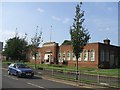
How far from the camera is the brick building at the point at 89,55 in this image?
5256 cm

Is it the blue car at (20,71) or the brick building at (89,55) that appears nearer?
the blue car at (20,71)

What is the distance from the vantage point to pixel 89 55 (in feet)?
177

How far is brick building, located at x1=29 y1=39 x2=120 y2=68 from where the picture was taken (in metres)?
52.6

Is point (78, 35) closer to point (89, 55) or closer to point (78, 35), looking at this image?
point (78, 35)

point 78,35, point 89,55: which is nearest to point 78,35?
point 78,35

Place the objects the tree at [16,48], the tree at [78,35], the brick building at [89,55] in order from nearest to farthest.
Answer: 1. the tree at [78,35]
2. the brick building at [89,55]
3. the tree at [16,48]

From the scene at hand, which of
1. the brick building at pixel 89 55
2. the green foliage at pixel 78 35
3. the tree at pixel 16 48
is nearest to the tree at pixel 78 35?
the green foliage at pixel 78 35

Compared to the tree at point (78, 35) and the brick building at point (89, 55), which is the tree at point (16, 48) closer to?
the brick building at point (89, 55)

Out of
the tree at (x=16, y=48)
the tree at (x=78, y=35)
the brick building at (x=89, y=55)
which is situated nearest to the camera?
the tree at (x=78, y=35)

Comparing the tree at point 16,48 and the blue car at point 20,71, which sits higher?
the tree at point 16,48

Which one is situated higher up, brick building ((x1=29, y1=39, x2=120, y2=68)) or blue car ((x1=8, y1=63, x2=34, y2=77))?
brick building ((x1=29, y1=39, x2=120, y2=68))

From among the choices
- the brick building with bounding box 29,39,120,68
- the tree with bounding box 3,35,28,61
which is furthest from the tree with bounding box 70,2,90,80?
the tree with bounding box 3,35,28,61

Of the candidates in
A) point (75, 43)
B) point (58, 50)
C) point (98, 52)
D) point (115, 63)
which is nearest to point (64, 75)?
point (75, 43)

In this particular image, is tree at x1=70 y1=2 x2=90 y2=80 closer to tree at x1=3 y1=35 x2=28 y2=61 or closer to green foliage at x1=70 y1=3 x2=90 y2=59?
green foliage at x1=70 y1=3 x2=90 y2=59
